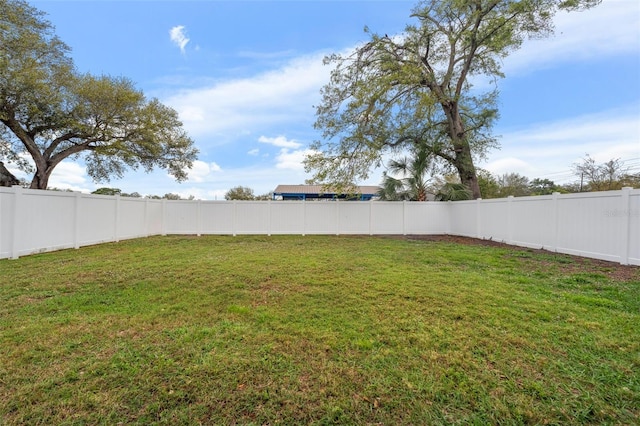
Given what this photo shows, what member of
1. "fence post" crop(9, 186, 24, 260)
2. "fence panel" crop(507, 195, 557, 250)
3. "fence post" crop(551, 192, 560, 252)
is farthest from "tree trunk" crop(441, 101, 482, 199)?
"fence post" crop(9, 186, 24, 260)

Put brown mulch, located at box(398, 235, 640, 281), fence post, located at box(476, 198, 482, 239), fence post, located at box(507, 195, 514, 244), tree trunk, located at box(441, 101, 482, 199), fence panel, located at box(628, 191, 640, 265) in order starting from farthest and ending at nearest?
tree trunk, located at box(441, 101, 482, 199), fence post, located at box(476, 198, 482, 239), fence post, located at box(507, 195, 514, 244), fence panel, located at box(628, 191, 640, 265), brown mulch, located at box(398, 235, 640, 281)

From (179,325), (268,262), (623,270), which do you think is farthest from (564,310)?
(268,262)

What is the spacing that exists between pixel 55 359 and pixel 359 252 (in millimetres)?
5963

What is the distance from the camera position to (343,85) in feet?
42.1

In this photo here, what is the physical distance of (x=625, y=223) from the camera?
18.4ft

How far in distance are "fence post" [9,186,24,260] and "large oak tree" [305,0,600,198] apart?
8557mm

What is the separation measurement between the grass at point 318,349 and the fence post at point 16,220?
2405mm

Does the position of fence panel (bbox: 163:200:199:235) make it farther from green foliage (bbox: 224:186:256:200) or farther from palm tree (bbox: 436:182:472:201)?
green foliage (bbox: 224:186:256:200)

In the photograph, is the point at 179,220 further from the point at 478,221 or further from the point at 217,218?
the point at 478,221

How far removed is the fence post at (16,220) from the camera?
249 inches

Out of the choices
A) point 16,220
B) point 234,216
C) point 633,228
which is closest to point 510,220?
point 633,228

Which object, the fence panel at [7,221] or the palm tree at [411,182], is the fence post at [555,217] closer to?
the palm tree at [411,182]

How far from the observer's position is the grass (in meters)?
1.71

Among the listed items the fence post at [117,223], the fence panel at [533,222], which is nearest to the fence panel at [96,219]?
the fence post at [117,223]
